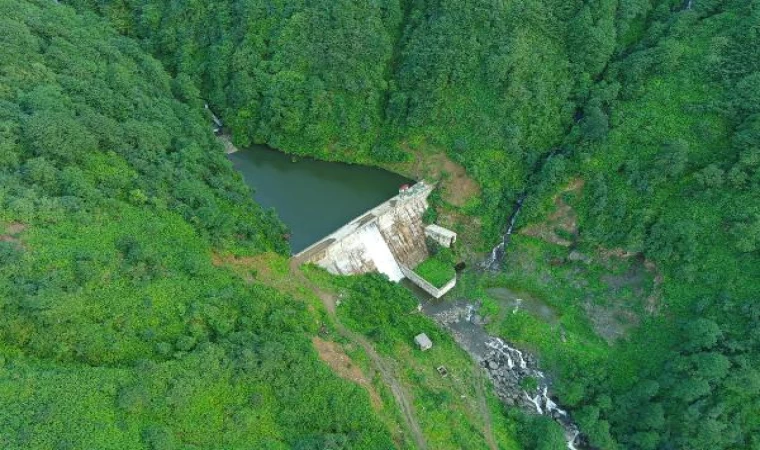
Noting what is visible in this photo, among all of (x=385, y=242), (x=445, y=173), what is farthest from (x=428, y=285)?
(x=445, y=173)

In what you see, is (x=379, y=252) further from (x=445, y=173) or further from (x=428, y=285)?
(x=445, y=173)

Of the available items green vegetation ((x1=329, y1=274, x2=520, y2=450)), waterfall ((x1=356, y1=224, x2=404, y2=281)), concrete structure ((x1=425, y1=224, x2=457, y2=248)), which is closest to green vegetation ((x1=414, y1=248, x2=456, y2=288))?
concrete structure ((x1=425, y1=224, x2=457, y2=248))

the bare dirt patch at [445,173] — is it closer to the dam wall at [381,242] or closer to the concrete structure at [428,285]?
the dam wall at [381,242]

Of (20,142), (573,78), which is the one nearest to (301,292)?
(20,142)

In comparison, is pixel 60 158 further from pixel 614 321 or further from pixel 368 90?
pixel 614 321

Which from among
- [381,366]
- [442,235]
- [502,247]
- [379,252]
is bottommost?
[381,366]

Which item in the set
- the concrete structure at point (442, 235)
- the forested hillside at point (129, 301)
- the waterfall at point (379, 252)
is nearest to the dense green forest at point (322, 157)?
the forested hillside at point (129, 301)
